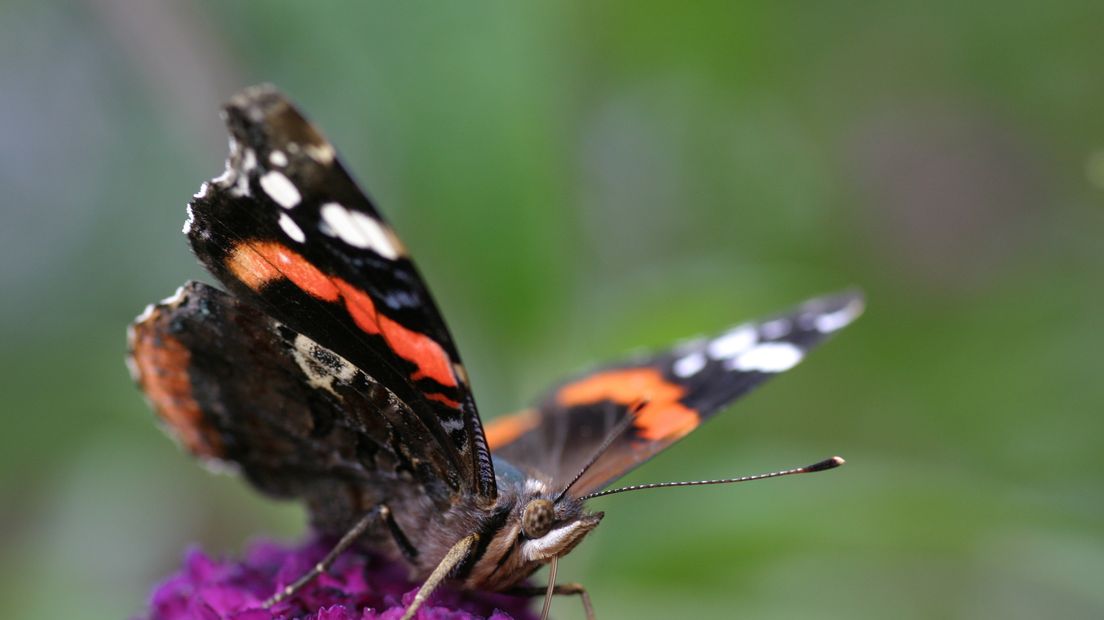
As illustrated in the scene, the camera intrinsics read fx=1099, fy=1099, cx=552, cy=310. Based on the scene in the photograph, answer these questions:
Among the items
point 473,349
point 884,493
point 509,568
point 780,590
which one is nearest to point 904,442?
point 780,590

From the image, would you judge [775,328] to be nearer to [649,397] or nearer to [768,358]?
[768,358]

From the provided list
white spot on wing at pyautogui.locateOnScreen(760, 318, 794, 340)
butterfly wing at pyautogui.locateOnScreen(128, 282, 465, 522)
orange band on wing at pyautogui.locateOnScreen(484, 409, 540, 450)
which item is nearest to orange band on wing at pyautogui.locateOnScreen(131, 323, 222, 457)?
butterfly wing at pyautogui.locateOnScreen(128, 282, 465, 522)

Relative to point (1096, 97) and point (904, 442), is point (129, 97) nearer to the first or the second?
point (904, 442)

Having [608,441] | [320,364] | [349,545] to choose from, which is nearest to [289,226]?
[320,364]

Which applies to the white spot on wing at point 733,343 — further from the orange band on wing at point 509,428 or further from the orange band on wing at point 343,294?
the orange band on wing at point 343,294

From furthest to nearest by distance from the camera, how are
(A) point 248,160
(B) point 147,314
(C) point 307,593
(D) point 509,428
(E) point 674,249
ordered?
1. (E) point 674,249
2. (D) point 509,428
3. (B) point 147,314
4. (C) point 307,593
5. (A) point 248,160
